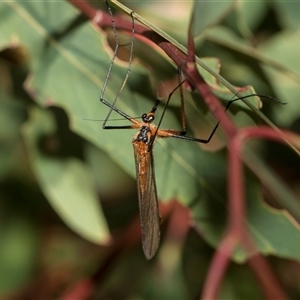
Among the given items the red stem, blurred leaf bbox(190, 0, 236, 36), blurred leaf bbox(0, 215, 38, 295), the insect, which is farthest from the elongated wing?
blurred leaf bbox(0, 215, 38, 295)

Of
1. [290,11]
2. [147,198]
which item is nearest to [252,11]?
[290,11]

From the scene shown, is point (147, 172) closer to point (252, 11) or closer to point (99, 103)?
point (99, 103)

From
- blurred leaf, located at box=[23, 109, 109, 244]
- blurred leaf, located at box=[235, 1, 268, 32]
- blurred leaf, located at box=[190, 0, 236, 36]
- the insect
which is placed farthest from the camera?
blurred leaf, located at box=[235, 1, 268, 32]

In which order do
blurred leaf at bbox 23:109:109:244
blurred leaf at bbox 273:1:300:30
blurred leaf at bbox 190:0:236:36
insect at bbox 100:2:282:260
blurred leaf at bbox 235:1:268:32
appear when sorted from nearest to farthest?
blurred leaf at bbox 190:0:236:36
insect at bbox 100:2:282:260
blurred leaf at bbox 273:1:300:30
blurred leaf at bbox 23:109:109:244
blurred leaf at bbox 235:1:268:32

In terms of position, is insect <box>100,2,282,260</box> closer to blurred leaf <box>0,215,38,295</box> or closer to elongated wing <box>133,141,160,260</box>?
elongated wing <box>133,141,160,260</box>

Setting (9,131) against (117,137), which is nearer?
(117,137)

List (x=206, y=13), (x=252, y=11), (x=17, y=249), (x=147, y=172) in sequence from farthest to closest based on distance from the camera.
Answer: (x=17, y=249) < (x=252, y=11) < (x=147, y=172) < (x=206, y=13)
